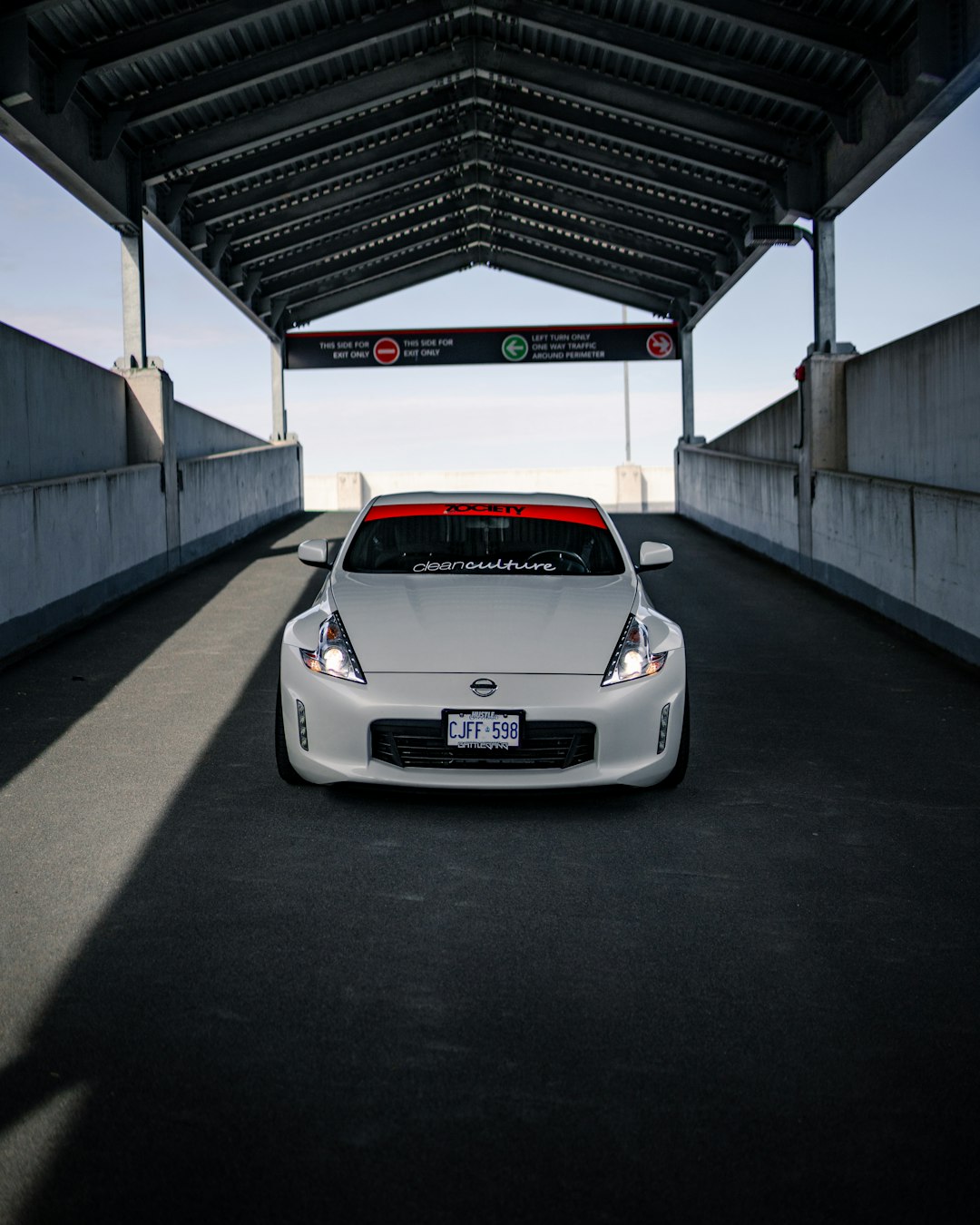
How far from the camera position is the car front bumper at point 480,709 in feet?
16.8

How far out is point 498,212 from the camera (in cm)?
2514

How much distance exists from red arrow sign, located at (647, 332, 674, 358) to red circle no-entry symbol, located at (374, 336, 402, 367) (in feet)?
19.6

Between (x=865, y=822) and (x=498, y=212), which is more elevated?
(x=498, y=212)

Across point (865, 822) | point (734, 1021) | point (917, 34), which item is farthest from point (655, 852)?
point (917, 34)

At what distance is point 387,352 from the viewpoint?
2972cm

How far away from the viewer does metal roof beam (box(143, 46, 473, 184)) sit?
1585 centimetres

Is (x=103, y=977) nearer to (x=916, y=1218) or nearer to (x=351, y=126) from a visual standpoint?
(x=916, y=1218)

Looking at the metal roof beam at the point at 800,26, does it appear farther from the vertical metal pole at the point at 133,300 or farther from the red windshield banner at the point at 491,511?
the vertical metal pole at the point at 133,300

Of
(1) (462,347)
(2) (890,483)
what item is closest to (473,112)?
(2) (890,483)

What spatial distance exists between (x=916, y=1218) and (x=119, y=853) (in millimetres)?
3302

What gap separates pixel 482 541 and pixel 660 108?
1080 cm

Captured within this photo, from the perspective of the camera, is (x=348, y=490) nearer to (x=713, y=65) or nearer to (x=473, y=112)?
(x=473, y=112)

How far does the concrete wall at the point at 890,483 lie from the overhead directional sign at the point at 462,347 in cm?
1054

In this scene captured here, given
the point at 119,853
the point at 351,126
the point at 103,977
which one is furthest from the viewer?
the point at 351,126
